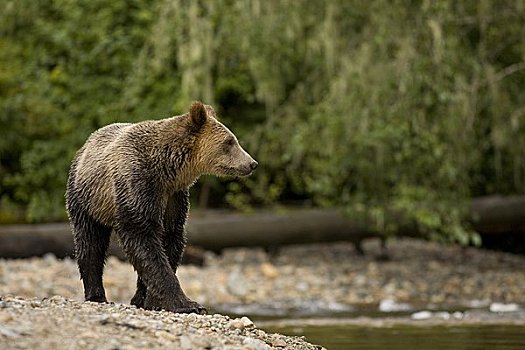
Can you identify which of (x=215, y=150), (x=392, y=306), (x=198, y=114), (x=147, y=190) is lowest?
(x=392, y=306)

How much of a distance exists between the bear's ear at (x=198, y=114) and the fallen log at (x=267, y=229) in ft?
31.3

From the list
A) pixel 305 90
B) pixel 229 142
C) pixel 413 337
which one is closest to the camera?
pixel 229 142

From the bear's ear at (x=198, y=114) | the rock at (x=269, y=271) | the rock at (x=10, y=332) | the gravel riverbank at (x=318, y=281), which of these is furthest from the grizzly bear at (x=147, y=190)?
the rock at (x=269, y=271)

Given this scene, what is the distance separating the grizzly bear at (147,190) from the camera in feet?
26.0

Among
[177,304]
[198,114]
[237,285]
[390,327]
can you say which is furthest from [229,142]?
[237,285]

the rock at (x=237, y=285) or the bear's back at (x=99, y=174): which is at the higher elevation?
the bear's back at (x=99, y=174)

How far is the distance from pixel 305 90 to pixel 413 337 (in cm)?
659

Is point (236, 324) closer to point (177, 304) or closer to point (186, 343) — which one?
point (177, 304)

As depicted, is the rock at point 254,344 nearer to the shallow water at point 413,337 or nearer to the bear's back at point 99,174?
the bear's back at point 99,174

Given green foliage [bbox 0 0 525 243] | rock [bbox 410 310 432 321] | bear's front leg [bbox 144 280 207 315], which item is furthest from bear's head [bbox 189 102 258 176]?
green foliage [bbox 0 0 525 243]

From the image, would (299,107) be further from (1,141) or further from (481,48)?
(1,141)

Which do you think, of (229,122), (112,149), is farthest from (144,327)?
(229,122)

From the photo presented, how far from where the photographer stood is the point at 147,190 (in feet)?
26.2

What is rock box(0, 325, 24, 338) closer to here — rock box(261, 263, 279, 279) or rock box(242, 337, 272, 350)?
rock box(242, 337, 272, 350)
